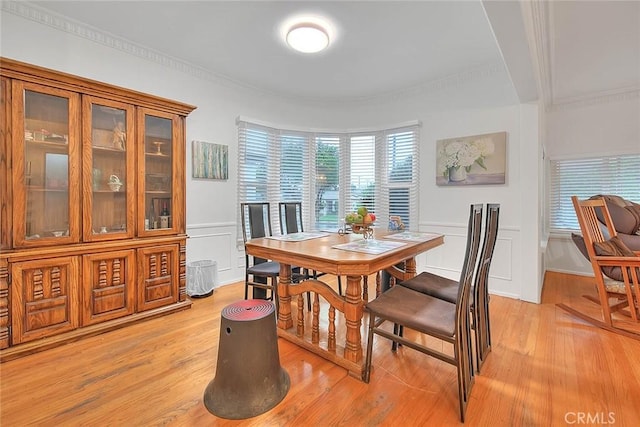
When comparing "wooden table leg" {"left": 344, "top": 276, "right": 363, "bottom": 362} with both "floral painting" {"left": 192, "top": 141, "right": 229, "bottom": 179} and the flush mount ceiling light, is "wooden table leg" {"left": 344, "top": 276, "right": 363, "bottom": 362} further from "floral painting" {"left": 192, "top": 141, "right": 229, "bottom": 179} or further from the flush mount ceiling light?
"floral painting" {"left": 192, "top": 141, "right": 229, "bottom": 179}

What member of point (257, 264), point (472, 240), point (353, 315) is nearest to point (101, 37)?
point (257, 264)

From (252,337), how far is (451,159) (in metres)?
3.19

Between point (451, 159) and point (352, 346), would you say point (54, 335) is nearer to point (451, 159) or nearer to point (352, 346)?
point (352, 346)

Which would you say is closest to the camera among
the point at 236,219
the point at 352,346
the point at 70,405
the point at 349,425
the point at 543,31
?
the point at 349,425

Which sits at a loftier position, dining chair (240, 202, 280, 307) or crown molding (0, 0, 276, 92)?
crown molding (0, 0, 276, 92)

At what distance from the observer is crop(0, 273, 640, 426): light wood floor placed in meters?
1.50

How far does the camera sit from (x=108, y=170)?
8.48 ft

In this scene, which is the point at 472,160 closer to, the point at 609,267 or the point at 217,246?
the point at 609,267

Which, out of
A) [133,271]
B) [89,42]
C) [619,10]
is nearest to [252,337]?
[133,271]

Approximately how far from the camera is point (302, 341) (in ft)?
7.22

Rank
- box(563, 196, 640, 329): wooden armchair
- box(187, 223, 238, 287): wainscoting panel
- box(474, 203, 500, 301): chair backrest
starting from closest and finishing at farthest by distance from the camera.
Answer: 1. box(474, 203, 500, 301): chair backrest
2. box(563, 196, 640, 329): wooden armchair
3. box(187, 223, 238, 287): wainscoting panel

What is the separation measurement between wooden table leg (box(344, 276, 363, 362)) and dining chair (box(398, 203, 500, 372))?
49 cm

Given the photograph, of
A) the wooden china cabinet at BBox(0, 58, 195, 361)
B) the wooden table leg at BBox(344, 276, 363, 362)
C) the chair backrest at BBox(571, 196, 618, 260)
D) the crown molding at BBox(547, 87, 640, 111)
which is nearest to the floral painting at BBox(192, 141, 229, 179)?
the wooden china cabinet at BBox(0, 58, 195, 361)

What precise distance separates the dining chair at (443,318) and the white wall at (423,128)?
2.04 m
